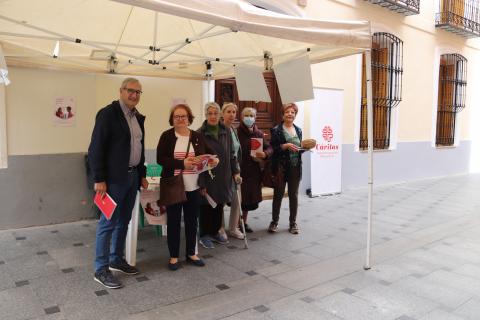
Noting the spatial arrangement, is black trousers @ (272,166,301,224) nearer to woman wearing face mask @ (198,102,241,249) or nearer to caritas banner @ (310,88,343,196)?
woman wearing face mask @ (198,102,241,249)

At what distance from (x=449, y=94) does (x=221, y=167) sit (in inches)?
383

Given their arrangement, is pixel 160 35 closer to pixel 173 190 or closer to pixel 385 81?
pixel 173 190

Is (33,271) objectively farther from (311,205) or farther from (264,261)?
(311,205)

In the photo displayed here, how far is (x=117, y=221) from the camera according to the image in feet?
10.9

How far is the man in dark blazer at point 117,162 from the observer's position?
3.03 meters

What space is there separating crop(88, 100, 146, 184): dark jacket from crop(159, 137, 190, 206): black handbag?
421mm

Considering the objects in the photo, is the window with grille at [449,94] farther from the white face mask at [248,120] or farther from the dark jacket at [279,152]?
the white face mask at [248,120]

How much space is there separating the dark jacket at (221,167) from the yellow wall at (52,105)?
1878mm

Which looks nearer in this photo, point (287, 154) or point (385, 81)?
point (287, 154)

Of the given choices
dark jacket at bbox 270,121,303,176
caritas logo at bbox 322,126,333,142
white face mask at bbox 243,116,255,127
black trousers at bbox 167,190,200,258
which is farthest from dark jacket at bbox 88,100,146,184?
caritas logo at bbox 322,126,333,142

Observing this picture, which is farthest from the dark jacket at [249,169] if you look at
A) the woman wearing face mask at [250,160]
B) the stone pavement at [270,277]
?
the stone pavement at [270,277]

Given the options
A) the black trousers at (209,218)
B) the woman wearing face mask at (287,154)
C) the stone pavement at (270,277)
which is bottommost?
the stone pavement at (270,277)

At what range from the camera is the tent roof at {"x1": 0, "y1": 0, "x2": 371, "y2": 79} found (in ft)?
9.29

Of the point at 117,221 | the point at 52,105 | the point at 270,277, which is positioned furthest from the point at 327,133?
the point at 117,221
